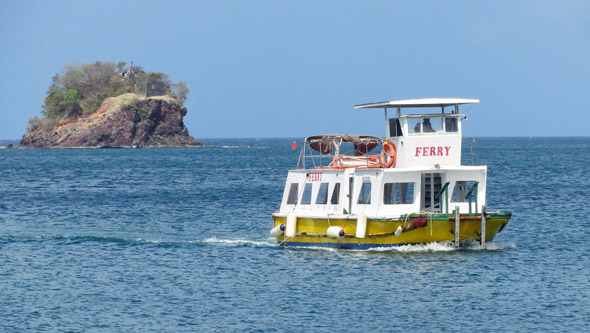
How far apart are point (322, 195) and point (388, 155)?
2955mm

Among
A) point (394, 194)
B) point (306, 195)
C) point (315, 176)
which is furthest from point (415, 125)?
point (306, 195)

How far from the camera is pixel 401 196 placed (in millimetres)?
32562

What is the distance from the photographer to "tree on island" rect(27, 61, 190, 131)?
17400 cm

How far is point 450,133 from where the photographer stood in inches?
1272

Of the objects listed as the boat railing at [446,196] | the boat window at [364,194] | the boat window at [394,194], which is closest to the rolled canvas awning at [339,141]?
the boat window at [394,194]

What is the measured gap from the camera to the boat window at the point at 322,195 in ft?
109

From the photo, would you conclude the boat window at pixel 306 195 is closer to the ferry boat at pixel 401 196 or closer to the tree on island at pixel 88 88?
the ferry boat at pixel 401 196

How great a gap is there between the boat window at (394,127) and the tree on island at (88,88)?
14443 centimetres

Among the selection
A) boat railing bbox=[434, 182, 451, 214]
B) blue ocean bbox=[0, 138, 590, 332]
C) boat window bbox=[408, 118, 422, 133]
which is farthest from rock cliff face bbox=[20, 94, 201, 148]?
boat railing bbox=[434, 182, 451, 214]

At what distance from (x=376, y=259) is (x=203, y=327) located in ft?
30.8

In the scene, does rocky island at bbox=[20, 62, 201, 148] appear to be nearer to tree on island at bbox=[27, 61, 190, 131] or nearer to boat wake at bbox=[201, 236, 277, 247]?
tree on island at bbox=[27, 61, 190, 131]

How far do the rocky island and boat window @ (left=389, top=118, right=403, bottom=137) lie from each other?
5216 inches

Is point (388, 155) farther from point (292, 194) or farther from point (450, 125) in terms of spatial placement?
point (292, 194)

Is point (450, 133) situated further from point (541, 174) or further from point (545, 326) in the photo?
point (541, 174)
